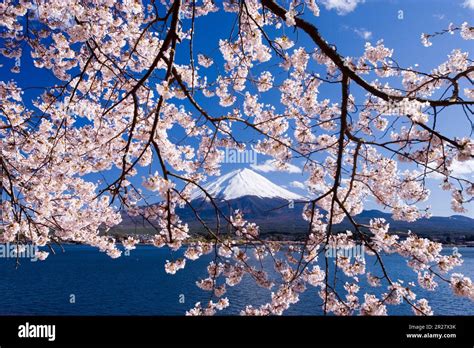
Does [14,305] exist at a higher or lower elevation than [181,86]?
lower

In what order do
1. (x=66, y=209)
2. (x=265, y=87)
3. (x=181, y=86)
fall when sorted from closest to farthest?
(x=181, y=86) < (x=265, y=87) < (x=66, y=209)

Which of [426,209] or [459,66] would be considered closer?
[426,209]

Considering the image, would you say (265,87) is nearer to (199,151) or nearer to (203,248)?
(199,151)

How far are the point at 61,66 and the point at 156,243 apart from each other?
10.8ft

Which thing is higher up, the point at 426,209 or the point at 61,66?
the point at 61,66

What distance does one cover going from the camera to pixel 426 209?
4441 mm

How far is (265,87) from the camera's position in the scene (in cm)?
529
